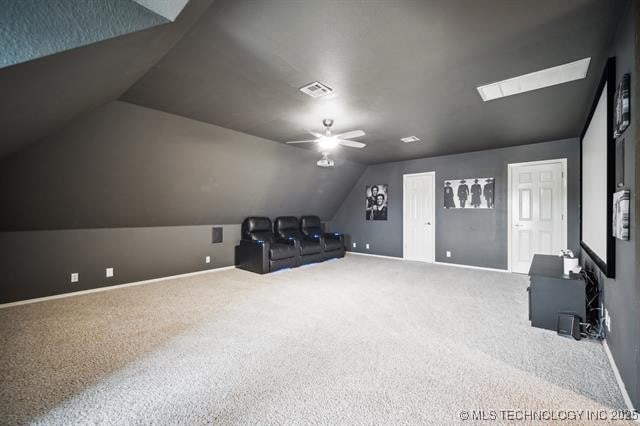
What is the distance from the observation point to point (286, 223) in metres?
6.73

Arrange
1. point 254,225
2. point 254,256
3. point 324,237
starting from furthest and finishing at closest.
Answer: point 324,237 < point 254,225 < point 254,256

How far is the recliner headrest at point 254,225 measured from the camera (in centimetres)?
598

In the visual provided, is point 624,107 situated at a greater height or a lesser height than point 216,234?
greater

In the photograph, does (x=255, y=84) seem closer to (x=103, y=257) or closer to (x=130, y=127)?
(x=130, y=127)

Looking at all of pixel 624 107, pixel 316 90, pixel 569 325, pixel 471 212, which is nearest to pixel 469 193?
pixel 471 212

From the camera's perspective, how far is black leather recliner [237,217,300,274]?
5312 millimetres

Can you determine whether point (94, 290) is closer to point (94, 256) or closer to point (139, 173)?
point (94, 256)

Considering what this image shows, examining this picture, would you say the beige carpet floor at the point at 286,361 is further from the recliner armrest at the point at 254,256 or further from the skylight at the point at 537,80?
the skylight at the point at 537,80

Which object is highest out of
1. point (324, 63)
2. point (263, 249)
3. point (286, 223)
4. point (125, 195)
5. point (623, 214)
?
point (324, 63)

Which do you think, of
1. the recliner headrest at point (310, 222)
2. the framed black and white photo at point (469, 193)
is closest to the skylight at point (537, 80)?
the framed black and white photo at point (469, 193)

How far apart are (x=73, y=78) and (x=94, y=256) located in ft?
10.6

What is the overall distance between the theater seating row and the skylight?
427 centimetres

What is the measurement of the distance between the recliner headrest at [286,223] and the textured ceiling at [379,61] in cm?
287

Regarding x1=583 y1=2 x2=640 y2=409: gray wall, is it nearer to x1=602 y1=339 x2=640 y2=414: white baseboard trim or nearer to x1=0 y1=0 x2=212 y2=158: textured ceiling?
x1=602 y1=339 x2=640 y2=414: white baseboard trim
